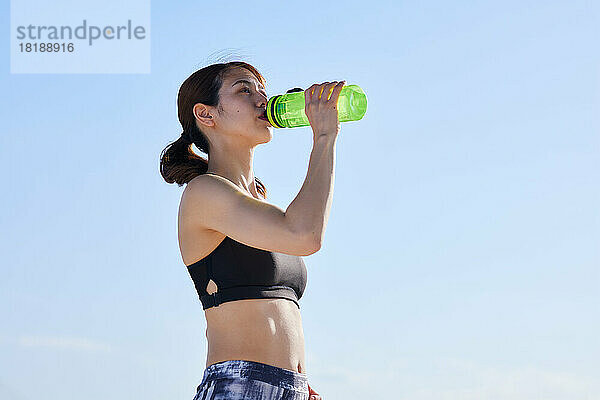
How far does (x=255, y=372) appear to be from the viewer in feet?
9.21

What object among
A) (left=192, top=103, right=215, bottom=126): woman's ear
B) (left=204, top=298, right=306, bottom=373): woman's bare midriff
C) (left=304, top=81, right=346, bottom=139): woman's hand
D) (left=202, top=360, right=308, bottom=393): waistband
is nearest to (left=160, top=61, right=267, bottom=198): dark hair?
(left=192, top=103, right=215, bottom=126): woman's ear

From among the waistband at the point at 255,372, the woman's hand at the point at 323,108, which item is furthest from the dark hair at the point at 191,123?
the waistband at the point at 255,372

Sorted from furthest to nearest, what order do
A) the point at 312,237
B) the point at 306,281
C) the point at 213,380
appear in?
the point at 306,281 < the point at 213,380 < the point at 312,237

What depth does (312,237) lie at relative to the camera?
2676 millimetres

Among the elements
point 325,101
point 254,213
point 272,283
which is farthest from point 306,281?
point 325,101

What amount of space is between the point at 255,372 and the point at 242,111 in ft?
3.04

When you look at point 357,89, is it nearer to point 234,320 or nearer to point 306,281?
point 306,281

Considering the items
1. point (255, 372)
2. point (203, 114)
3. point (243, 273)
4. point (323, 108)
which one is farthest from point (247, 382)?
point (203, 114)

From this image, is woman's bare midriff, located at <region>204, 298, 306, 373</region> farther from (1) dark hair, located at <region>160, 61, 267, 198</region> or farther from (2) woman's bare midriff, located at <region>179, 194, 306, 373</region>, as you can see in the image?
(1) dark hair, located at <region>160, 61, 267, 198</region>

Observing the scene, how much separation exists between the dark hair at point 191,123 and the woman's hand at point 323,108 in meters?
0.42

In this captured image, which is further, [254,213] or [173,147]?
[173,147]

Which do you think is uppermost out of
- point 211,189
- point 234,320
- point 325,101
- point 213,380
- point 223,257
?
point 325,101

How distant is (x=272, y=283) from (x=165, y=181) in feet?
2.47

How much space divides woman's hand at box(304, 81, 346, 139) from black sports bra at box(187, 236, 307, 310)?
1.39ft
